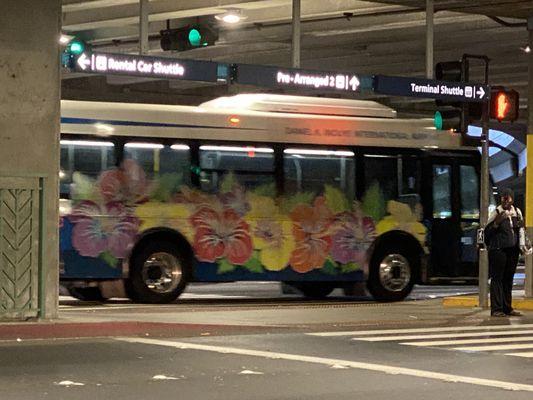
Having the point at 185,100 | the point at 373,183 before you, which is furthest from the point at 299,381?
the point at 185,100

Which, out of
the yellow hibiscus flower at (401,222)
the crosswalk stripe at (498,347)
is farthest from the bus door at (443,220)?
the crosswalk stripe at (498,347)

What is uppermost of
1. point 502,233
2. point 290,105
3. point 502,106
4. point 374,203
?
point 290,105

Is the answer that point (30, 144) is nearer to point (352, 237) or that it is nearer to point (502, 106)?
point (502, 106)

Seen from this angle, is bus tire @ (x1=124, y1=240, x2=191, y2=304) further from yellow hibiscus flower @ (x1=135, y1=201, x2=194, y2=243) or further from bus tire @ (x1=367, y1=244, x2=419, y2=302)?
bus tire @ (x1=367, y1=244, x2=419, y2=302)

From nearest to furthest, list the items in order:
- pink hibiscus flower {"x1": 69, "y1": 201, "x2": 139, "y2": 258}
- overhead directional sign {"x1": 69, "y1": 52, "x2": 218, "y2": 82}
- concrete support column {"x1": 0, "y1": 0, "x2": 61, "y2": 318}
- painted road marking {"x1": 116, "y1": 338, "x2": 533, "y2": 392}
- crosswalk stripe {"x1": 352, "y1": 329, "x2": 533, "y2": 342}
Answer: painted road marking {"x1": 116, "y1": 338, "x2": 533, "y2": 392} < crosswalk stripe {"x1": 352, "y1": 329, "x2": 533, "y2": 342} < concrete support column {"x1": 0, "y1": 0, "x2": 61, "y2": 318} < overhead directional sign {"x1": 69, "y1": 52, "x2": 218, "y2": 82} < pink hibiscus flower {"x1": 69, "y1": 201, "x2": 139, "y2": 258}

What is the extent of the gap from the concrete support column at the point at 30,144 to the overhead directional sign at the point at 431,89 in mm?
6803

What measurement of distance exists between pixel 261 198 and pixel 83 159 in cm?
345

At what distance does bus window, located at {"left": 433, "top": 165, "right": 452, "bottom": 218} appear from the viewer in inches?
1065

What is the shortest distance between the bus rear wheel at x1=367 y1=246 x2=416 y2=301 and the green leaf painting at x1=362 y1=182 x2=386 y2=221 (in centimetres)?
63

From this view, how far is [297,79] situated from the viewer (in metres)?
23.0

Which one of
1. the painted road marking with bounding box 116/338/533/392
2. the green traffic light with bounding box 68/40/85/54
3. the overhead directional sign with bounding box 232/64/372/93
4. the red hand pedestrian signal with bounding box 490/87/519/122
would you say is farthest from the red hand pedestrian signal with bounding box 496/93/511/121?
the painted road marking with bounding box 116/338/533/392

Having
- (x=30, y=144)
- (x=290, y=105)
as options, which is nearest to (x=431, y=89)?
(x=290, y=105)

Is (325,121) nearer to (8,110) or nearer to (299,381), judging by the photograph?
(8,110)

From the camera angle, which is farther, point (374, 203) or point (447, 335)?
point (374, 203)
